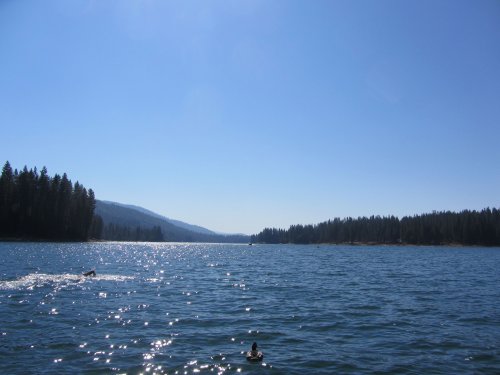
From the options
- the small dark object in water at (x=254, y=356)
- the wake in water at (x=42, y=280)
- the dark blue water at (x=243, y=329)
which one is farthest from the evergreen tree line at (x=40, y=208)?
the small dark object in water at (x=254, y=356)

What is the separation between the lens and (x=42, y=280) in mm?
43906

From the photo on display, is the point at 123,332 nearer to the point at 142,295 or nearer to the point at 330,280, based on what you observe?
the point at 142,295

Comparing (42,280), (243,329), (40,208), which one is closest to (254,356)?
(243,329)

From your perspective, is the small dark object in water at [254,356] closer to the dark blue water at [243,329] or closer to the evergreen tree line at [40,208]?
the dark blue water at [243,329]

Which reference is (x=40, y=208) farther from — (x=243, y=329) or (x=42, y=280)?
(x=243, y=329)

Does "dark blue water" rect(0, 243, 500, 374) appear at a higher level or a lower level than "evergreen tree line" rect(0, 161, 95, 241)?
lower

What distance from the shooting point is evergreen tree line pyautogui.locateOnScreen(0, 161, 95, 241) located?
142m

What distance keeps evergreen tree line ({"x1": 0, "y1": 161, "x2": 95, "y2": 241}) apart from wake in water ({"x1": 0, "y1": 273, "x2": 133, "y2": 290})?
109543mm

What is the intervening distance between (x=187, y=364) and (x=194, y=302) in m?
15.7

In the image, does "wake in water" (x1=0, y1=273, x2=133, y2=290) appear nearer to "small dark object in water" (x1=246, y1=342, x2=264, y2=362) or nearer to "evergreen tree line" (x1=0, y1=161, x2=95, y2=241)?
"small dark object in water" (x1=246, y1=342, x2=264, y2=362)

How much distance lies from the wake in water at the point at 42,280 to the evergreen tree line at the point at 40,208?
359ft

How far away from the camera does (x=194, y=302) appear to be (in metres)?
32.8

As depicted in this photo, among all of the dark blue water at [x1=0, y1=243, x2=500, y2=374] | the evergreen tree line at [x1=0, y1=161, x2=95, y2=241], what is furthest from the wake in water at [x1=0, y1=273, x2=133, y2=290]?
the evergreen tree line at [x1=0, y1=161, x2=95, y2=241]

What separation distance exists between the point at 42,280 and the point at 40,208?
11790cm
